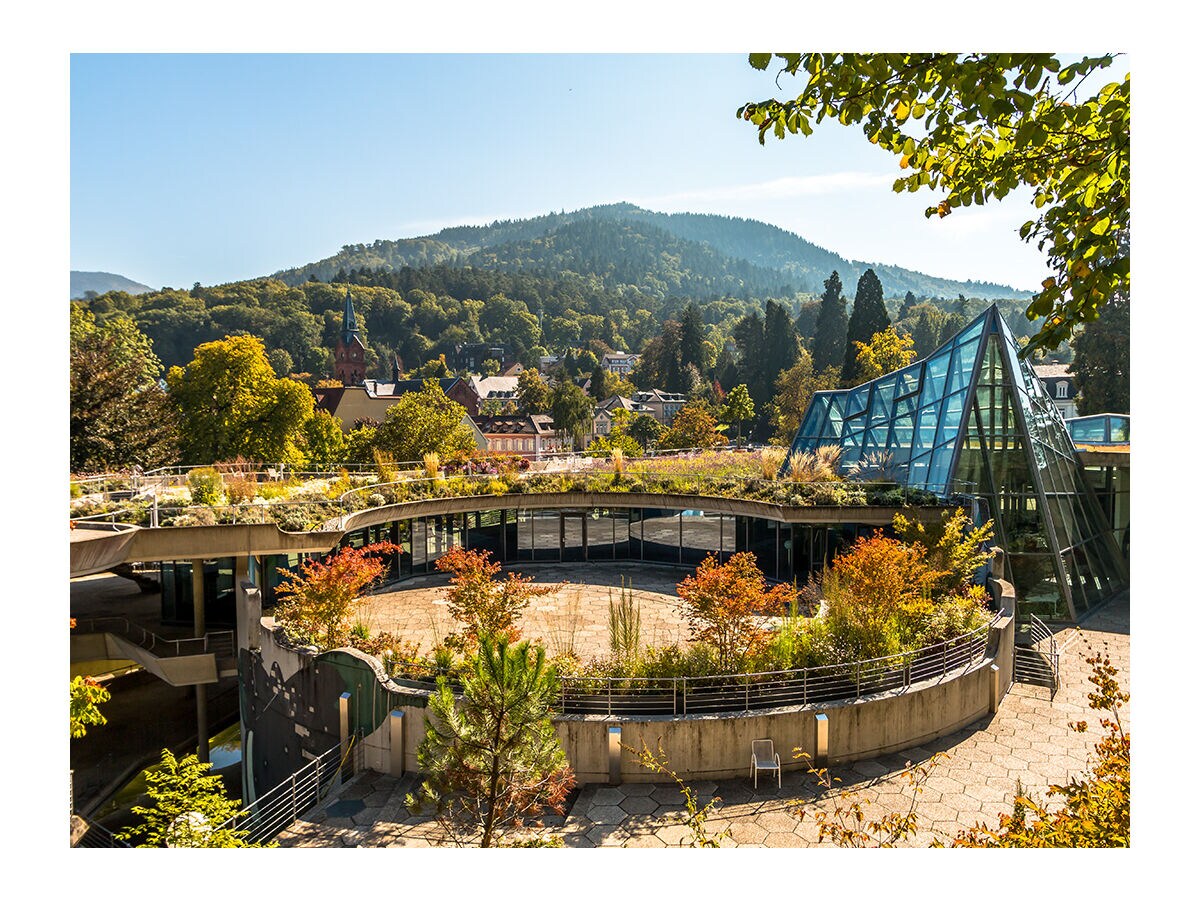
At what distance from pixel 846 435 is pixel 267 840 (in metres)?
19.3

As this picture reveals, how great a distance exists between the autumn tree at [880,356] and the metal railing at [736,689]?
43.6 metres

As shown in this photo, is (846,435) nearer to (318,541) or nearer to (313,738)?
(318,541)

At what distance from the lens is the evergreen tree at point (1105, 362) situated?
3481 cm

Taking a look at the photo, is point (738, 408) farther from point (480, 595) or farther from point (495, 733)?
point (495, 733)

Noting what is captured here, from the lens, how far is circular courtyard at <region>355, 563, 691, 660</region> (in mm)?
13344

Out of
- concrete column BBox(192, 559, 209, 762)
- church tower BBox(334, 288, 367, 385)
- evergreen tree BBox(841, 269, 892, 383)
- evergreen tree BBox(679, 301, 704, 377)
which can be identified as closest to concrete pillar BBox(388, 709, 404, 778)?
concrete column BBox(192, 559, 209, 762)

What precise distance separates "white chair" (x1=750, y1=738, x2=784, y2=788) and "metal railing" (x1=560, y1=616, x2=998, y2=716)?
0.47 m

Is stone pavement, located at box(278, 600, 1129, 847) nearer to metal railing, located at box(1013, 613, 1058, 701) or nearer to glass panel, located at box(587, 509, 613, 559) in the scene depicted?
metal railing, located at box(1013, 613, 1058, 701)

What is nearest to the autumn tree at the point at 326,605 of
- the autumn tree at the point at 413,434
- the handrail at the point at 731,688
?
the handrail at the point at 731,688

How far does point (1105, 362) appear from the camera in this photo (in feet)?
117

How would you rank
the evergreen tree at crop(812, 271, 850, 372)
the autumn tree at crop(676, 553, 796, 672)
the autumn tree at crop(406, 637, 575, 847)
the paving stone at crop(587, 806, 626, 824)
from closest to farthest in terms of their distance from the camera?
the autumn tree at crop(406, 637, 575, 847)
the paving stone at crop(587, 806, 626, 824)
the autumn tree at crop(676, 553, 796, 672)
the evergreen tree at crop(812, 271, 850, 372)

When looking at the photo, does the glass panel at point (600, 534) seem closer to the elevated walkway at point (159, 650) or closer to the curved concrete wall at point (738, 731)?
the elevated walkway at point (159, 650)

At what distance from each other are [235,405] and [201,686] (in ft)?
63.0

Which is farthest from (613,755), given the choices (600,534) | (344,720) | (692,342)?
(692,342)
